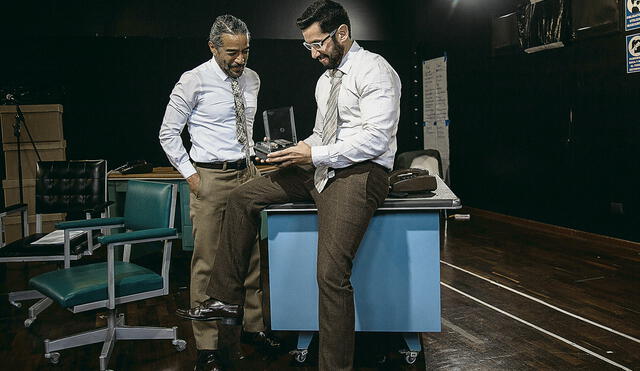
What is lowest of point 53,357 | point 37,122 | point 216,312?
point 53,357

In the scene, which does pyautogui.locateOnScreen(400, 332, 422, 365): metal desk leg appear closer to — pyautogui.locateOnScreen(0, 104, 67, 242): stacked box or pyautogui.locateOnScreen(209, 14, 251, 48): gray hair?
pyautogui.locateOnScreen(209, 14, 251, 48): gray hair

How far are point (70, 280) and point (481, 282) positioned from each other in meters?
2.80

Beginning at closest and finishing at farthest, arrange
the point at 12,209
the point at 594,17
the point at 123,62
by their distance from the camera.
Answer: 1. the point at 12,209
2. the point at 594,17
3. the point at 123,62

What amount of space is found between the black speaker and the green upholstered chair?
13.8 feet

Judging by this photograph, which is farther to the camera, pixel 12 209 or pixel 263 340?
pixel 12 209

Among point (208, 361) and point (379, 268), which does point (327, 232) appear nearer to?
point (379, 268)

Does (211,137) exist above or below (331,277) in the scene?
above

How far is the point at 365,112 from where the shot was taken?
7.88 feet

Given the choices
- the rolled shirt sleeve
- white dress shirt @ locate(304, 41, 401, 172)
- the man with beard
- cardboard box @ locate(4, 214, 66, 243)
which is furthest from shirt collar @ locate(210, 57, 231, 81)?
cardboard box @ locate(4, 214, 66, 243)

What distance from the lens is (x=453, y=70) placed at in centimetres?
787

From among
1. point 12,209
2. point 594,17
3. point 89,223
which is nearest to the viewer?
point 89,223

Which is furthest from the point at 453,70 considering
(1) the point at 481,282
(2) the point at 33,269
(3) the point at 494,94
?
(2) the point at 33,269

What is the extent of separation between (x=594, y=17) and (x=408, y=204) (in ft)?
12.7

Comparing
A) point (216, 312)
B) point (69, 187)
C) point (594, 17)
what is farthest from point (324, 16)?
point (594, 17)
